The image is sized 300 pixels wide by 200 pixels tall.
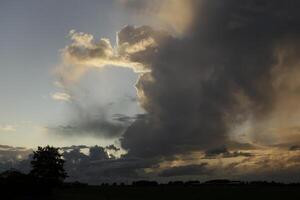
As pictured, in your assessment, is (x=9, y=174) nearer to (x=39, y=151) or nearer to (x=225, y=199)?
(x=39, y=151)

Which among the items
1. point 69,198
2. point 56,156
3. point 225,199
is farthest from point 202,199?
point 56,156

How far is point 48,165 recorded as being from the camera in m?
165

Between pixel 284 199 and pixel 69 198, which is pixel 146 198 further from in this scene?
pixel 284 199

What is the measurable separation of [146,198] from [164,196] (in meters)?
6.40

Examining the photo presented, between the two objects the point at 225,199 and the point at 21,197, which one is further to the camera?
the point at 225,199

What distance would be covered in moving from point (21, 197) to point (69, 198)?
14.9 m

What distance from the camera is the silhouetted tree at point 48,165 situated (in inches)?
6457

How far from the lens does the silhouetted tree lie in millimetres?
164000

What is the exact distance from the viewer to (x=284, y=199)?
12675 cm

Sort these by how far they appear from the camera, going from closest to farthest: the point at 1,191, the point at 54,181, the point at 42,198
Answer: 1. the point at 1,191
2. the point at 42,198
3. the point at 54,181

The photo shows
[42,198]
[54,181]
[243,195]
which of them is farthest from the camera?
[54,181]

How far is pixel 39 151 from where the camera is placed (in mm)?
168125

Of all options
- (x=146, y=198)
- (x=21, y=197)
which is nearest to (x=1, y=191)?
(x=21, y=197)

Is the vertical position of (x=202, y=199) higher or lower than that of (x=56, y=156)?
lower
